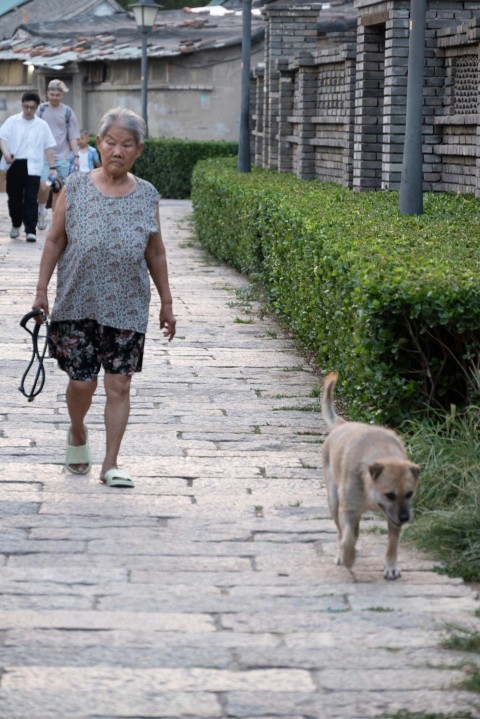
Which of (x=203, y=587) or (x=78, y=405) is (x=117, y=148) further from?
→ (x=203, y=587)

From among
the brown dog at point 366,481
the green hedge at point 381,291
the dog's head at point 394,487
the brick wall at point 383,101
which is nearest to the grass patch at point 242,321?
the green hedge at point 381,291

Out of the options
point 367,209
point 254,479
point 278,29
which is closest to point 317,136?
point 278,29

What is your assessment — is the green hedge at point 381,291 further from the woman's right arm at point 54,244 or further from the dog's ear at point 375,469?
the dog's ear at point 375,469

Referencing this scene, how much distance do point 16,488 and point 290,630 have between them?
235cm

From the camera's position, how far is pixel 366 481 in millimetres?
5191

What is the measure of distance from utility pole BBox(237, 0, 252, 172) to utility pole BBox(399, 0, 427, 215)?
1073 centimetres

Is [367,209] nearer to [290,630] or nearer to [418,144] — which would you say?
[418,144]

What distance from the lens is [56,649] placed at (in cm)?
443

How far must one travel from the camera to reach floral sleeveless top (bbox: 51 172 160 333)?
21.2ft

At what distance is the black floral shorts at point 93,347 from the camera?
21.7 feet

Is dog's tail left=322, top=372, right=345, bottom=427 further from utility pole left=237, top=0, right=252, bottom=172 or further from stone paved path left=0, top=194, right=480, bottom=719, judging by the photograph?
utility pole left=237, top=0, right=252, bottom=172

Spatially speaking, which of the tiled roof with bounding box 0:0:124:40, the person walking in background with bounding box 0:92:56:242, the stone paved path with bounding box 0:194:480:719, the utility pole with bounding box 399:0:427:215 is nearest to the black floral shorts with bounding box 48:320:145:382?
the stone paved path with bounding box 0:194:480:719

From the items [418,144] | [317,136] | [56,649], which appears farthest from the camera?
[317,136]

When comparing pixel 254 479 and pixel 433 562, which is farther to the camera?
pixel 254 479
